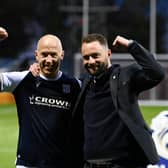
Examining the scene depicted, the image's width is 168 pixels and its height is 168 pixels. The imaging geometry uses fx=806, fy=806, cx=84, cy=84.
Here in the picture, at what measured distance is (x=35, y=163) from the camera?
242 inches

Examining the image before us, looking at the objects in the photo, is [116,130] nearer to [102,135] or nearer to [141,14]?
[102,135]

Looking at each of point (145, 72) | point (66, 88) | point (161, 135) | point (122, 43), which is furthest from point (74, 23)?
point (145, 72)

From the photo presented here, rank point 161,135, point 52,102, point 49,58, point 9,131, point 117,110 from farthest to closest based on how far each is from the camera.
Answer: point 9,131
point 161,135
point 52,102
point 49,58
point 117,110

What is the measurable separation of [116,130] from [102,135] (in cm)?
11

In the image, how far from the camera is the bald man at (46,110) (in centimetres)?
614

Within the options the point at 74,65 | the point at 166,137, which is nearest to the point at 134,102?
the point at 166,137

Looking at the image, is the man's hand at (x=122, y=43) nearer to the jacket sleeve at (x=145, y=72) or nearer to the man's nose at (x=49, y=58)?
the jacket sleeve at (x=145, y=72)

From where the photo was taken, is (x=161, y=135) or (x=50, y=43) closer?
(x=50, y=43)

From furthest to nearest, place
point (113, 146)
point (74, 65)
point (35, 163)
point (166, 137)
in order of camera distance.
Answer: point (74, 65), point (166, 137), point (35, 163), point (113, 146)

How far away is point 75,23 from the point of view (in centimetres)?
2141

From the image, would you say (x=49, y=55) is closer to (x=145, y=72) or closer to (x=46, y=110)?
(x=46, y=110)

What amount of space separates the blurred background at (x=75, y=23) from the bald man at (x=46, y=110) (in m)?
14.8

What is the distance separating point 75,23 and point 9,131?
24.8ft

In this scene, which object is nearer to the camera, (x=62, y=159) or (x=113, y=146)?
(x=113, y=146)
